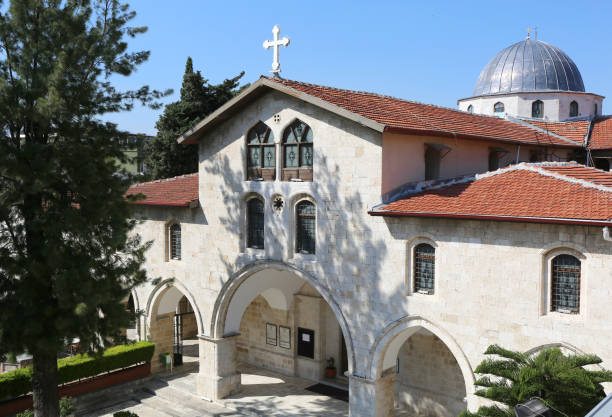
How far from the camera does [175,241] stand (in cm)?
1947

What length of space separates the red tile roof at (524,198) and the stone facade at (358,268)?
370 mm

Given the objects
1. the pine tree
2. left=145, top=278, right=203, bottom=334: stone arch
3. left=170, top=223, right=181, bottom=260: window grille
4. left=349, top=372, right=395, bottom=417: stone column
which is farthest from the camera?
left=170, top=223, right=181, bottom=260: window grille

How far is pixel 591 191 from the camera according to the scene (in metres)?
11.8

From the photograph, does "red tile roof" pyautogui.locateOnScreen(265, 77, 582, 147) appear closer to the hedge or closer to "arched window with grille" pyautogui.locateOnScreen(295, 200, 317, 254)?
"arched window with grille" pyautogui.locateOnScreen(295, 200, 317, 254)

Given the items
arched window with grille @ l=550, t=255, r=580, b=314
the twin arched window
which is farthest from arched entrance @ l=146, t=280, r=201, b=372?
arched window with grille @ l=550, t=255, r=580, b=314

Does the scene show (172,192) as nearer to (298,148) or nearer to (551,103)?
(298,148)

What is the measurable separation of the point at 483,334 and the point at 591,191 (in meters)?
3.83

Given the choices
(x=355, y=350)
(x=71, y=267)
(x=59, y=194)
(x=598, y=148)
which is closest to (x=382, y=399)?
(x=355, y=350)

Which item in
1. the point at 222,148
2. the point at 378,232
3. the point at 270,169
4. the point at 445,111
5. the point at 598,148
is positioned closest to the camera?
the point at 378,232

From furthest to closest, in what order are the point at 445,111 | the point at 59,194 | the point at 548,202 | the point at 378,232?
the point at 445,111 → the point at 378,232 → the point at 59,194 → the point at 548,202

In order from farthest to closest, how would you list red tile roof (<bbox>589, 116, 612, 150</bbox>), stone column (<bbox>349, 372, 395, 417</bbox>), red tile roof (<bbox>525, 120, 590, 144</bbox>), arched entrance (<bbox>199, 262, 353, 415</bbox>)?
red tile roof (<bbox>525, 120, 590, 144</bbox>), red tile roof (<bbox>589, 116, 612, 150</bbox>), arched entrance (<bbox>199, 262, 353, 415</bbox>), stone column (<bbox>349, 372, 395, 417</bbox>)

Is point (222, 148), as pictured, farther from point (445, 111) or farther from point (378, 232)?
point (445, 111)

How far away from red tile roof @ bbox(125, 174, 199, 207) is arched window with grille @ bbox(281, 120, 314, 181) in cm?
398

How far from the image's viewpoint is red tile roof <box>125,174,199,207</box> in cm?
1830
